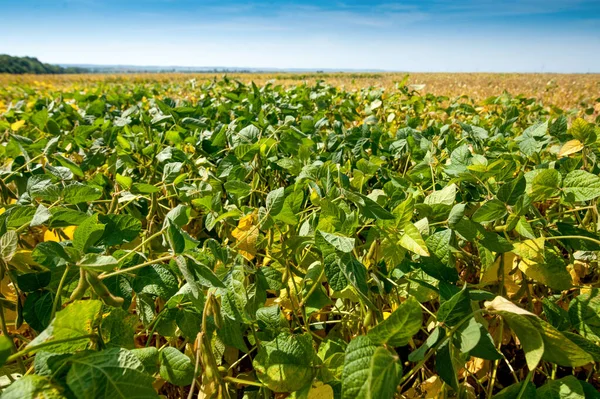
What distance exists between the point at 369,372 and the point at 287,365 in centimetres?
27

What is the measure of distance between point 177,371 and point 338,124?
155 cm

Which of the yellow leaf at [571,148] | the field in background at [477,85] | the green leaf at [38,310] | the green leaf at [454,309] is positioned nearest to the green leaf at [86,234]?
the green leaf at [38,310]

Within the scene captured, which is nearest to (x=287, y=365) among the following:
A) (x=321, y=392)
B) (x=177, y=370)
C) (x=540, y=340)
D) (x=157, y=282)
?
(x=321, y=392)

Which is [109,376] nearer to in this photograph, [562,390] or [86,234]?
[86,234]

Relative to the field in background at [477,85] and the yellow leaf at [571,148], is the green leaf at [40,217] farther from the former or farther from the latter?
the field in background at [477,85]

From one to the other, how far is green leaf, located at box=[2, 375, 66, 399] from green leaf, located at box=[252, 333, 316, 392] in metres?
0.33

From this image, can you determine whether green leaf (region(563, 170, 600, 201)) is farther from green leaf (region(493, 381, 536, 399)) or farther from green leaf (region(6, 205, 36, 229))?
green leaf (region(6, 205, 36, 229))

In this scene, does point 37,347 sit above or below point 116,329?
above

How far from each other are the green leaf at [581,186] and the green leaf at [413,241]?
457mm

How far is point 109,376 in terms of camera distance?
0.50 metres

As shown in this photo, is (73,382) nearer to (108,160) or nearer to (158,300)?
(158,300)

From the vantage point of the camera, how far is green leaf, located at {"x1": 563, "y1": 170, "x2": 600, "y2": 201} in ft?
2.97

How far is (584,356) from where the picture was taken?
1.84ft

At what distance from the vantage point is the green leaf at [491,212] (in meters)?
0.84
